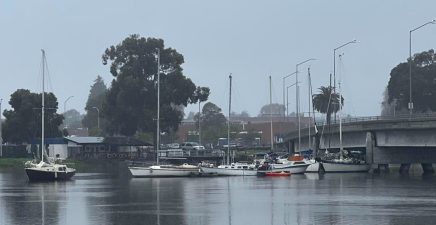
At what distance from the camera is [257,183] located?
105000 mm

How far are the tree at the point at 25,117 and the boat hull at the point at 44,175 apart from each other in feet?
177

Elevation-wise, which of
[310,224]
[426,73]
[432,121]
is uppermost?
[426,73]

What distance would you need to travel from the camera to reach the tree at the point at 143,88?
167625mm

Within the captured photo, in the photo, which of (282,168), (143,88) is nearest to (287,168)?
(282,168)

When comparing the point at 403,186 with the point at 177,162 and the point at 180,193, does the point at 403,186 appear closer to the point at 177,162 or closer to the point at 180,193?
the point at 180,193

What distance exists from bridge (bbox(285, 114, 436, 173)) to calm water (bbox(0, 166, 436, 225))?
13095 millimetres

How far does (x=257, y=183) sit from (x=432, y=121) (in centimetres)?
2217

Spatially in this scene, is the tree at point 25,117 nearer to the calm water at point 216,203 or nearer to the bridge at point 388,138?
the bridge at point 388,138

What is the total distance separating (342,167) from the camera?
133m

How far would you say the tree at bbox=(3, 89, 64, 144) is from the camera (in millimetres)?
165250

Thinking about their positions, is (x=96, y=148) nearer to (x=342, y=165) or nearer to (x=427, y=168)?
(x=342, y=165)

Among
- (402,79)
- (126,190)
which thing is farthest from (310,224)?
(402,79)

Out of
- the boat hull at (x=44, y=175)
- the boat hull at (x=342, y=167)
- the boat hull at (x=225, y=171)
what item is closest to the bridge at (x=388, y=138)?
the boat hull at (x=342, y=167)

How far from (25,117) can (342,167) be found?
60379 millimetres
